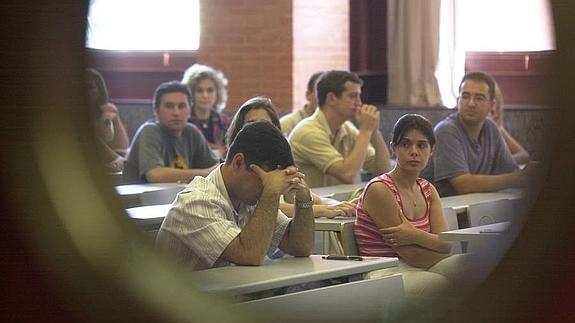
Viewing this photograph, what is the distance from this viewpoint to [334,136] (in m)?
3.92

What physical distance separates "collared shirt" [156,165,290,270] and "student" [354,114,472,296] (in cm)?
68

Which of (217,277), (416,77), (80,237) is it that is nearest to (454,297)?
(80,237)

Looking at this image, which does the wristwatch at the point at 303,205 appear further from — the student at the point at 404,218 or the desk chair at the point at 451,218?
the desk chair at the point at 451,218

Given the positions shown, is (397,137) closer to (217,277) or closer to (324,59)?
(217,277)

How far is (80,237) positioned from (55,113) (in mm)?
154

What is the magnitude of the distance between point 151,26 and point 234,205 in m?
4.57

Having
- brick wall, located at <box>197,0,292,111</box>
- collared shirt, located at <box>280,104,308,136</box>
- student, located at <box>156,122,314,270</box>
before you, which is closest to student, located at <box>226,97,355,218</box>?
student, located at <box>156,122,314,270</box>

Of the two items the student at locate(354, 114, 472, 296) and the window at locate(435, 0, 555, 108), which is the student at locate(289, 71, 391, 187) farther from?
the window at locate(435, 0, 555, 108)

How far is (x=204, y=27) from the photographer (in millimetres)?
6051

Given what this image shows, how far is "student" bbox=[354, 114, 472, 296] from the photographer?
2.83 metres

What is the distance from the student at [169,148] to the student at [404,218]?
1125 millimetres

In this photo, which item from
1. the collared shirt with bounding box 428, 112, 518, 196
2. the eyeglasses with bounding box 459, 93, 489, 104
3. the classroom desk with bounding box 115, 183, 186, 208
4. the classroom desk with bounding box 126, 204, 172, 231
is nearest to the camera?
the classroom desk with bounding box 126, 204, 172, 231

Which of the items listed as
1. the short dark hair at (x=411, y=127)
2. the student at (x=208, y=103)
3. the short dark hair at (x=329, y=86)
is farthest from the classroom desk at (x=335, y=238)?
the student at (x=208, y=103)

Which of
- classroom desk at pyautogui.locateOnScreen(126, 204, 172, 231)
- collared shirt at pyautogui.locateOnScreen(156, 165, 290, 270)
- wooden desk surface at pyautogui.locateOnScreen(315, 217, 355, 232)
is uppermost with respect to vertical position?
collared shirt at pyautogui.locateOnScreen(156, 165, 290, 270)
